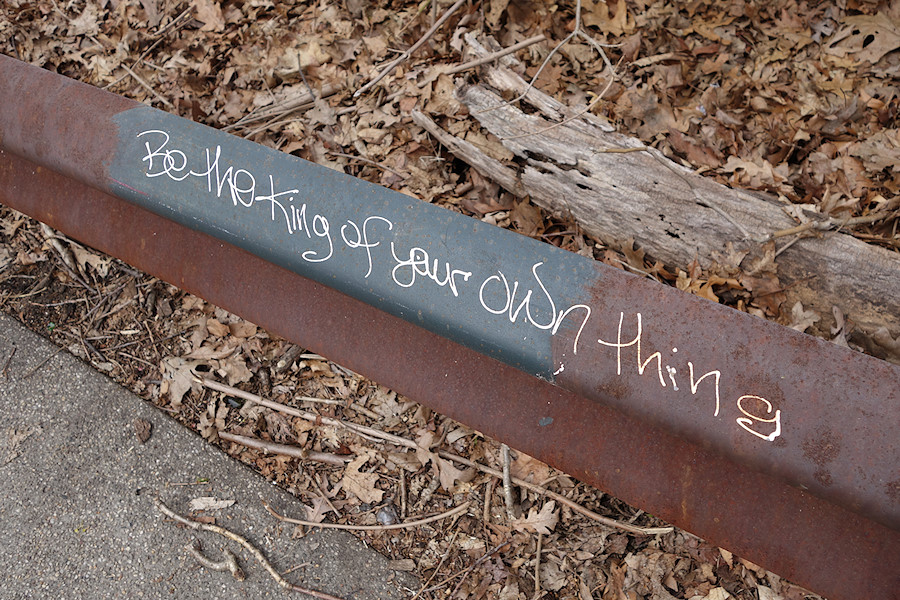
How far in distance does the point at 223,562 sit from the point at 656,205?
2.21 meters

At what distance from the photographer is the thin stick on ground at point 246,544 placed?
2.38 m

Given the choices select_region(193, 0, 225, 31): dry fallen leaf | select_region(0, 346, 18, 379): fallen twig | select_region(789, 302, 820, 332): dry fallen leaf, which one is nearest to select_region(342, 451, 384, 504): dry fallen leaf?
select_region(0, 346, 18, 379): fallen twig

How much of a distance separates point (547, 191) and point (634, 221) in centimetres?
40

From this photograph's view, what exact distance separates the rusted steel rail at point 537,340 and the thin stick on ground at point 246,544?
81cm

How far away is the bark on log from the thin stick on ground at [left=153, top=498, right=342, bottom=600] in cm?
185

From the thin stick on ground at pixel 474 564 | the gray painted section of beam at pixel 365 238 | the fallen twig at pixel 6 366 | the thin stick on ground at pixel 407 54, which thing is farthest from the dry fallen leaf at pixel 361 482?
the thin stick on ground at pixel 407 54

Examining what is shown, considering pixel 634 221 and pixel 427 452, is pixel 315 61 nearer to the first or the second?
pixel 634 221

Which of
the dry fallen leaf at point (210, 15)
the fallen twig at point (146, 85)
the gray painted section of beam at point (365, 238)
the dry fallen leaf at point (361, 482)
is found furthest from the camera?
the dry fallen leaf at point (210, 15)

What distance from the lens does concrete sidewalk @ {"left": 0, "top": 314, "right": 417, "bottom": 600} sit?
2.43m

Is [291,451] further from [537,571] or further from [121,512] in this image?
[537,571]

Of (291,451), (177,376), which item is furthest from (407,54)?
(291,451)

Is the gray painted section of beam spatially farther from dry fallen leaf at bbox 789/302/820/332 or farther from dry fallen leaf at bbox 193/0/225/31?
dry fallen leaf at bbox 193/0/225/31

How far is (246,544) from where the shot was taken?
8.11 feet

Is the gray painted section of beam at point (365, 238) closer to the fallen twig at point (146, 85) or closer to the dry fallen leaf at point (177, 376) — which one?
the dry fallen leaf at point (177, 376)
